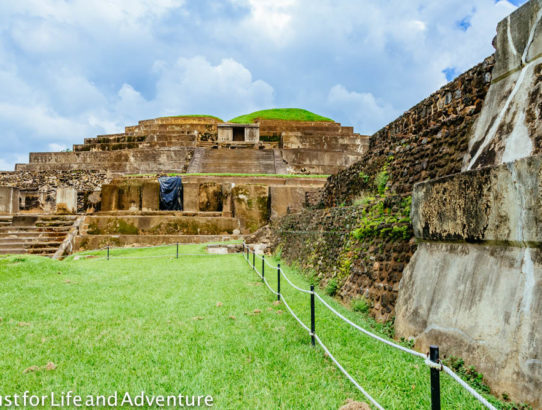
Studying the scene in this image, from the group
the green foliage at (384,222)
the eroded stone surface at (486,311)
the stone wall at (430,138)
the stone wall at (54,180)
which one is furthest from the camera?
the stone wall at (54,180)

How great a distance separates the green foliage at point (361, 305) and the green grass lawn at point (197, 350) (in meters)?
0.15

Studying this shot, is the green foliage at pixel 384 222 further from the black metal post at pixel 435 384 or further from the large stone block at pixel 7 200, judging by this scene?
the large stone block at pixel 7 200

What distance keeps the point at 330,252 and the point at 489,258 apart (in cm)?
391

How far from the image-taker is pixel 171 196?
598 inches

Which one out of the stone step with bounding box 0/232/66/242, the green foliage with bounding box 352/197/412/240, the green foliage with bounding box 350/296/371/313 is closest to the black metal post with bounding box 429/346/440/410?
the green foliage with bounding box 352/197/412/240

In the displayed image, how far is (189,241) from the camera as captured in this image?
13.8m

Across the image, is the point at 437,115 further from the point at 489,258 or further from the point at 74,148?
the point at 74,148

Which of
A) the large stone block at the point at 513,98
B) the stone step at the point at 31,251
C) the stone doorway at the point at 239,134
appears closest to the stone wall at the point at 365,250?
the large stone block at the point at 513,98

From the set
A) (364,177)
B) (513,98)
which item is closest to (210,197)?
(364,177)

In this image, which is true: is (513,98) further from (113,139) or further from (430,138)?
(113,139)

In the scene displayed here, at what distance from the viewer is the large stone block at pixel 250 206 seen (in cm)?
1466

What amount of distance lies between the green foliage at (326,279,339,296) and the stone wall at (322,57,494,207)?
70.4 inches

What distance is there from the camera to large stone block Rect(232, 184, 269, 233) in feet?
48.1

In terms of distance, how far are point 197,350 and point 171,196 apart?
481 inches
